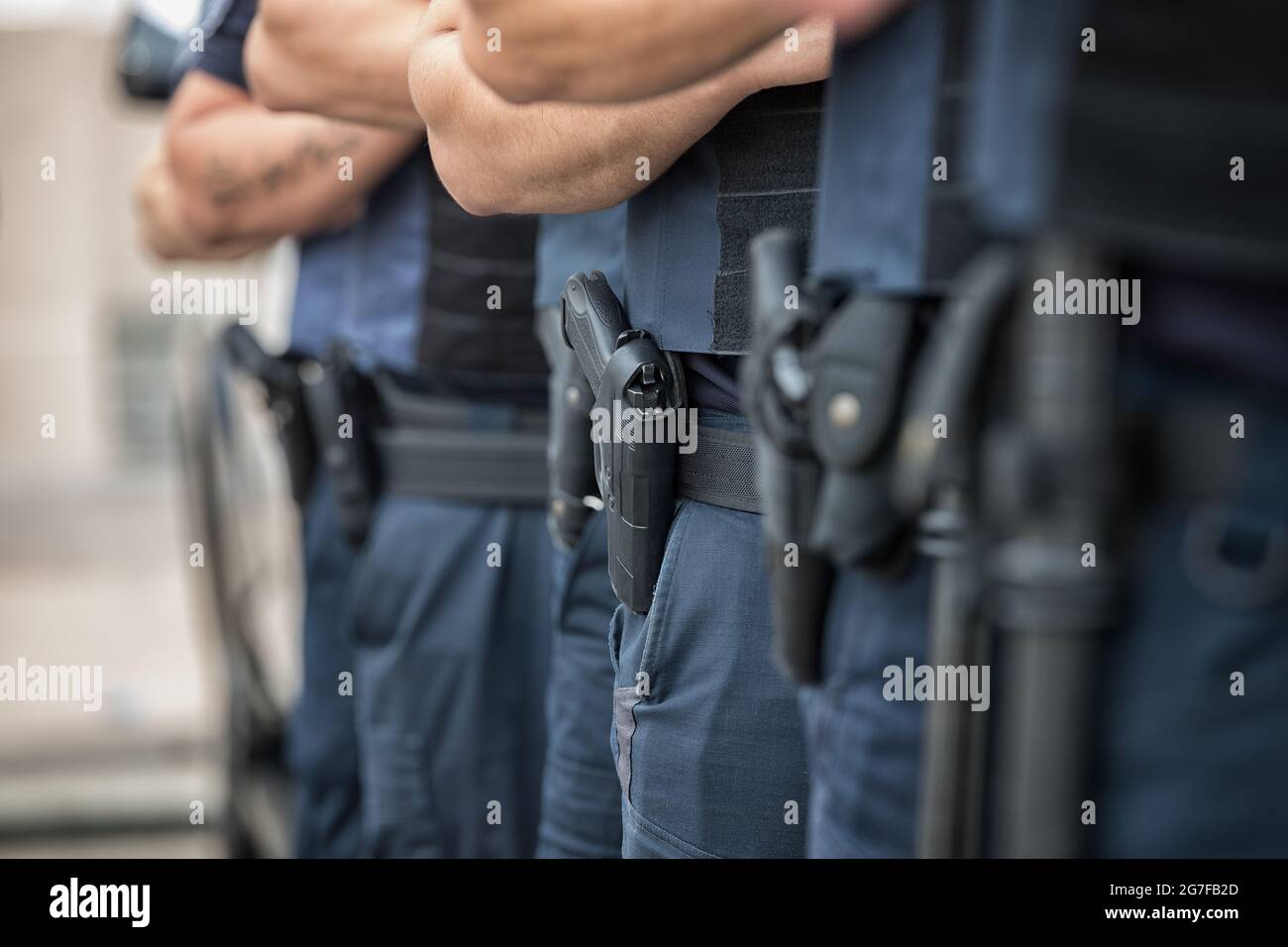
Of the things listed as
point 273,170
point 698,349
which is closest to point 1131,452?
point 698,349

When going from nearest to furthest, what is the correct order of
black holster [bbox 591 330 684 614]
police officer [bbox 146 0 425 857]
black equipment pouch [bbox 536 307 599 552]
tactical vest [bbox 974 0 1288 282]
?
tactical vest [bbox 974 0 1288 282] < black holster [bbox 591 330 684 614] < black equipment pouch [bbox 536 307 599 552] < police officer [bbox 146 0 425 857]

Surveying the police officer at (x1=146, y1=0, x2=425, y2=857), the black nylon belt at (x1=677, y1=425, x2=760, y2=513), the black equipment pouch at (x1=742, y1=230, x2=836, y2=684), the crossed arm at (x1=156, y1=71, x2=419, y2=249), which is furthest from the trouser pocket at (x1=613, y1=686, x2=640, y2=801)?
the crossed arm at (x1=156, y1=71, x2=419, y2=249)

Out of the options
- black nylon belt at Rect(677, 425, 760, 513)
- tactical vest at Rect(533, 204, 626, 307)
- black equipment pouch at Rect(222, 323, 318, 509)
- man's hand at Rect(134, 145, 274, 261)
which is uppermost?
man's hand at Rect(134, 145, 274, 261)

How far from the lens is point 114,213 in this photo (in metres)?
7.81

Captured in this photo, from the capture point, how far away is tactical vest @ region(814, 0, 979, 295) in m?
0.87

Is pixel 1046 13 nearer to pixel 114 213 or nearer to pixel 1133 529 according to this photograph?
pixel 1133 529

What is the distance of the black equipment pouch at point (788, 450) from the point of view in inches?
37.5

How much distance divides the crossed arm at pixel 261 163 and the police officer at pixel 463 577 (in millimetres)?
103

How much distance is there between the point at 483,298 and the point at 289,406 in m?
0.57

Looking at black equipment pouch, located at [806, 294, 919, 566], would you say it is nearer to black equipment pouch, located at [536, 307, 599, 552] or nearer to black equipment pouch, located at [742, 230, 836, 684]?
black equipment pouch, located at [742, 230, 836, 684]

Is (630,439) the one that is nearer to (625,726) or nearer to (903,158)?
(625,726)

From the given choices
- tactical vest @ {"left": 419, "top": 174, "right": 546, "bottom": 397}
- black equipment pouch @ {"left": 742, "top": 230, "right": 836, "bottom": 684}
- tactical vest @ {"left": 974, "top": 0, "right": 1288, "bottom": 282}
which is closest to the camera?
tactical vest @ {"left": 974, "top": 0, "right": 1288, "bottom": 282}

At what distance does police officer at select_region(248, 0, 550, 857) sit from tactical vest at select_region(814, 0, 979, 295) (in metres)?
1.07
